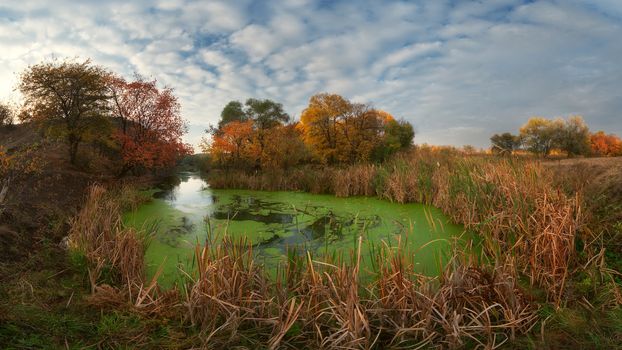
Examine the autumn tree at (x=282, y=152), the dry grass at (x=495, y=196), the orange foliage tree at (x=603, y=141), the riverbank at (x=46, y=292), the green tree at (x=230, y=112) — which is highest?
the green tree at (x=230, y=112)

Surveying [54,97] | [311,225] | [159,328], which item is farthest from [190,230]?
[54,97]

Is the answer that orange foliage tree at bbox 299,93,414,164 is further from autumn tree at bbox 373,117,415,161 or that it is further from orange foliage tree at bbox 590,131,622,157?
orange foliage tree at bbox 590,131,622,157

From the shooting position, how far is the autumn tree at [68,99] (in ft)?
46.4

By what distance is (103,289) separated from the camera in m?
3.63

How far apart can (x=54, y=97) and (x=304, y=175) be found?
38.1 ft

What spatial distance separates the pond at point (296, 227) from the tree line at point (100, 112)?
6.38 metres

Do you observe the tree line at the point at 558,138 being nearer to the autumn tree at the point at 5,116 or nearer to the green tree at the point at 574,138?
the green tree at the point at 574,138

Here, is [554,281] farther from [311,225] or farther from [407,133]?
[407,133]

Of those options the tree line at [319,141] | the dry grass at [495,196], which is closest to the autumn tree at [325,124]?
the tree line at [319,141]

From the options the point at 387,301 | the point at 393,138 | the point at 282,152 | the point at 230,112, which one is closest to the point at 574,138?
the point at 393,138

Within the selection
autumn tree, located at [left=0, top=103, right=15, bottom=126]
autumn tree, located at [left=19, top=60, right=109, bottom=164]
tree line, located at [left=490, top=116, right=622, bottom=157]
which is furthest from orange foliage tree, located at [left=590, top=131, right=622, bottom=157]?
autumn tree, located at [left=0, top=103, right=15, bottom=126]

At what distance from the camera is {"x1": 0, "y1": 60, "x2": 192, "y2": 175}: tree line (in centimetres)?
1424

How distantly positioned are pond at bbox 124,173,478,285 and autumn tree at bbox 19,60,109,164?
21.7ft

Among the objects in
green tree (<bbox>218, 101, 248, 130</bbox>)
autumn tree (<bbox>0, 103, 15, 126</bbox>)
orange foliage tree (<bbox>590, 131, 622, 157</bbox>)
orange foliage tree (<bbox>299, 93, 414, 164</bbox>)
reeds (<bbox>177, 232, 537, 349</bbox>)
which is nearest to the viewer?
reeds (<bbox>177, 232, 537, 349</bbox>)
